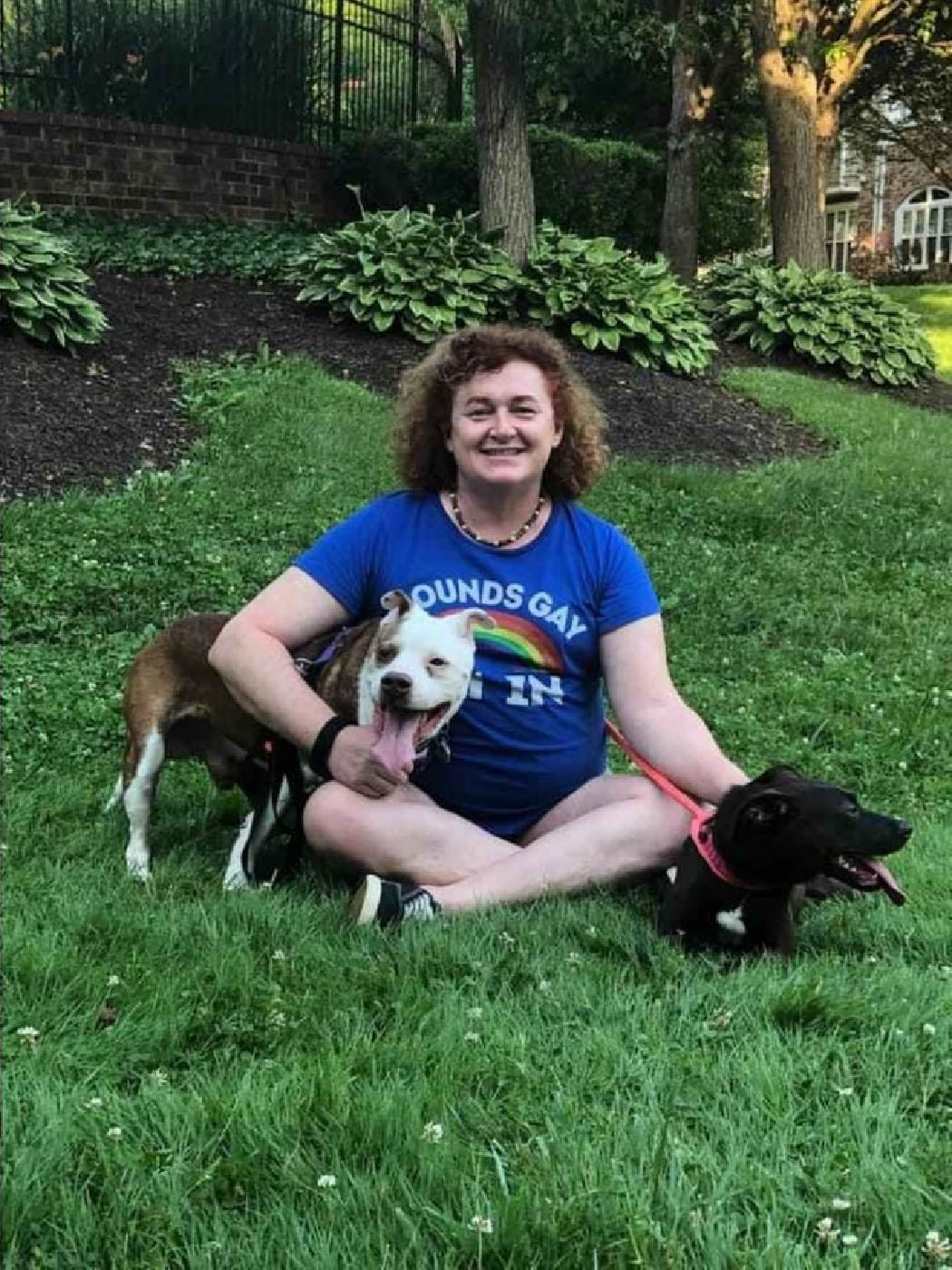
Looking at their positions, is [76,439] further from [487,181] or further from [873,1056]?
[873,1056]

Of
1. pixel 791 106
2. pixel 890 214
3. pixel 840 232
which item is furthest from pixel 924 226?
pixel 791 106

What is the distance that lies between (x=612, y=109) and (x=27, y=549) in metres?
16.9

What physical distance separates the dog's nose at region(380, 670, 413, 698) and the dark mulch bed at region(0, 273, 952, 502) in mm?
4671

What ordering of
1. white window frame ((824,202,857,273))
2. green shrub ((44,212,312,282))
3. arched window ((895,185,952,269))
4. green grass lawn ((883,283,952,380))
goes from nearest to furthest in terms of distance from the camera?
green shrub ((44,212,312,282)) < green grass lawn ((883,283,952,380)) < arched window ((895,185,952,269)) < white window frame ((824,202,857,273))

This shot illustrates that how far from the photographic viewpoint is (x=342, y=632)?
359 centimetres

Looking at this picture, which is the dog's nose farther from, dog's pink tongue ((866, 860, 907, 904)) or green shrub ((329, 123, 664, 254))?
green shrub ((329, 123, 664, 254))

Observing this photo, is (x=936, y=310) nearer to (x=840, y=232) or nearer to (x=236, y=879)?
(x=840, y=232)

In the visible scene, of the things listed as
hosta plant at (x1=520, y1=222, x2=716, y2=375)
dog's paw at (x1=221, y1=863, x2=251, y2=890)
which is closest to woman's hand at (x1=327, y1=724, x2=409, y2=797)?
dog's paw at (x1=221, y1=863, x2=251, y2=890)

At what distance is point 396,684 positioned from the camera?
120 inches

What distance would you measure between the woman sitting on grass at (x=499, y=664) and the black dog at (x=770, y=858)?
290 millimetres

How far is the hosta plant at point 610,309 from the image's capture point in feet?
36.9

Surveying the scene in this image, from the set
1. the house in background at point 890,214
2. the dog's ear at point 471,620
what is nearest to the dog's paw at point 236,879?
the dog's ear at point 471,620

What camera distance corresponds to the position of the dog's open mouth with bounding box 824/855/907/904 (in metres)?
2.82

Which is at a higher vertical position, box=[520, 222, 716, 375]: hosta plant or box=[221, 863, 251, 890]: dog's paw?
box=[520, 222, 716, 375]: hosta plant
